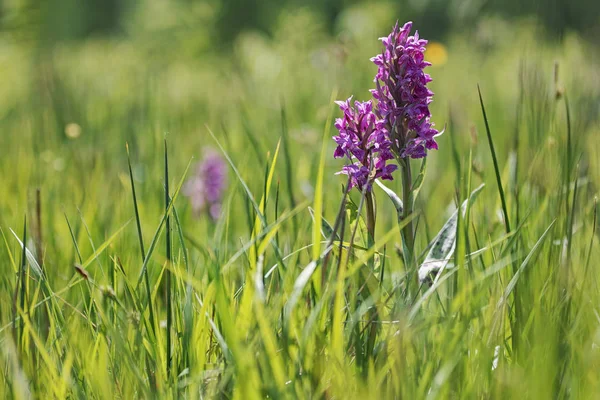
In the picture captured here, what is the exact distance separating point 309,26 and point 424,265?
626cm

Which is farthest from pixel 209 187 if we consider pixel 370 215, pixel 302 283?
pixel 302 283

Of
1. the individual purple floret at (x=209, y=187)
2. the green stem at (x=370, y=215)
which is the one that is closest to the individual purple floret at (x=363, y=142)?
the green stem at (x=370, y=215)

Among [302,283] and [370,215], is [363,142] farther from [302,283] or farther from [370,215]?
[302,283]

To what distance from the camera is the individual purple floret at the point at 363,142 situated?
3.21 ft

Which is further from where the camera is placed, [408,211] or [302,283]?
[408,211]

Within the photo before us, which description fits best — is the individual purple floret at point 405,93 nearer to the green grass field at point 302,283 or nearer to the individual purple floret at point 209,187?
the green grass field at point 302,283

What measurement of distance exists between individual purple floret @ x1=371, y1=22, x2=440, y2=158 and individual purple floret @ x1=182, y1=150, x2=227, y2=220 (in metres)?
1.06

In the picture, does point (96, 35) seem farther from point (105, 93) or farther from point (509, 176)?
point (509, 176)

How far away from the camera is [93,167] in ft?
5.95

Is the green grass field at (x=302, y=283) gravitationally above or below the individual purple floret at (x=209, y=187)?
above

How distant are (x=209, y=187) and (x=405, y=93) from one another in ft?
3.70

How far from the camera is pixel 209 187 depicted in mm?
2018

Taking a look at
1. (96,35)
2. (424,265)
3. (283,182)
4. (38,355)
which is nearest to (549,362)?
(424,265)

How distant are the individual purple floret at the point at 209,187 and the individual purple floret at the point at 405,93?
1060 millimetres
